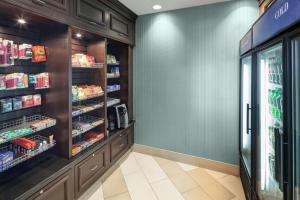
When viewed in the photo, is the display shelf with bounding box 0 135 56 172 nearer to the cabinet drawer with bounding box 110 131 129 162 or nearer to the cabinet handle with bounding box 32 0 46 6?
the cabinet drawer with bounding box 110 131 129 162

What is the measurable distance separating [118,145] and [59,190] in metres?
1.33

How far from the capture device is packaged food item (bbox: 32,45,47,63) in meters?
1.93

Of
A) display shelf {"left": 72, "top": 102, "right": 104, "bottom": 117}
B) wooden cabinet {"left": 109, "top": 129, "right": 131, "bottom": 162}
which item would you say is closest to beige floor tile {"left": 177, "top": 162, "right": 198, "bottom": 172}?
wooden cabinet {"left": 109, "top": 129, "right": 131, "bottom": 162}

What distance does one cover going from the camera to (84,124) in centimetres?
251

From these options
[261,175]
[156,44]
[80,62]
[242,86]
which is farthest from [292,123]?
[156,44]

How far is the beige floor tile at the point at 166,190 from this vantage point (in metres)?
2.38

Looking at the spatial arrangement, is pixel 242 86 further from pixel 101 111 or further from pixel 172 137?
pixel 101 111

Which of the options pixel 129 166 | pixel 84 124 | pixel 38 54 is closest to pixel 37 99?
pixel 38 54

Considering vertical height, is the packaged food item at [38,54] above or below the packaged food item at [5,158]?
above

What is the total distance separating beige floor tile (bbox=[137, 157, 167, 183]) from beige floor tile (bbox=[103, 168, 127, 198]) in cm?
39

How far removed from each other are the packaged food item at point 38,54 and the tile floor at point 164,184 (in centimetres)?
164

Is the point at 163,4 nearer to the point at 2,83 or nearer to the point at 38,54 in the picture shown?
the point at 38,54

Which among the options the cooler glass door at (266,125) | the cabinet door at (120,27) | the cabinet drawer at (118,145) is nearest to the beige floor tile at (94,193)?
the cabinet drawer at (118,145)

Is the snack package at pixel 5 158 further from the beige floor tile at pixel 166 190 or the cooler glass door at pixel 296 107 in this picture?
the cooler glass door at pixel 296 107
